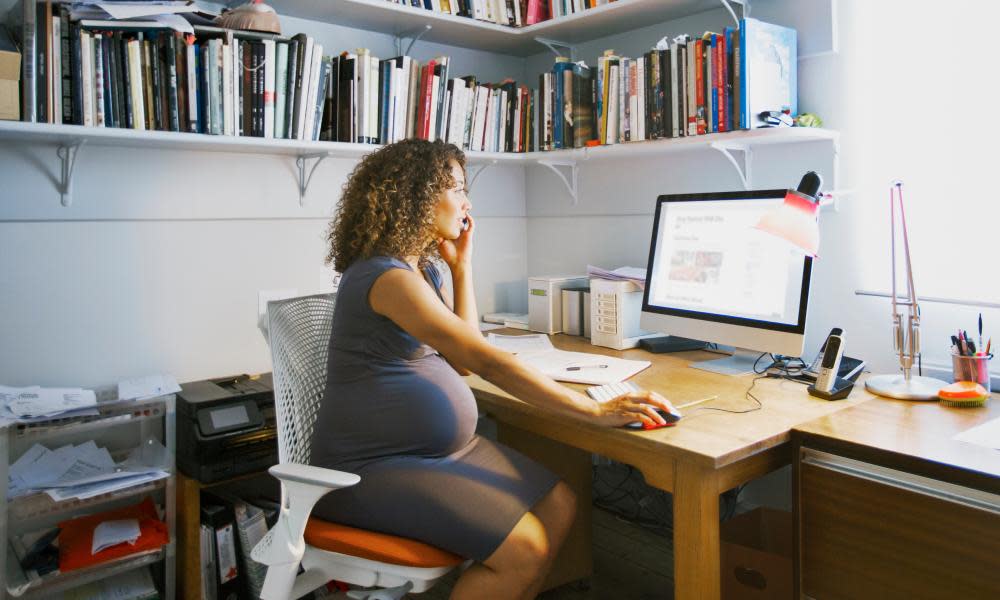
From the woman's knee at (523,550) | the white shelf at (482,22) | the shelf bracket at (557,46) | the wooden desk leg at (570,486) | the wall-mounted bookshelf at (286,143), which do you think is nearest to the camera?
the woman's knee at (523,550)

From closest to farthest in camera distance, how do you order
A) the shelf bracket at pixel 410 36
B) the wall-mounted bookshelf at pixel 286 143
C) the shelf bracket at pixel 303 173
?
the wall-mounted bookshelf at pixel 286 143
the shelf bracket at pixel 303 173
the shelf bracket at pixel 410 36

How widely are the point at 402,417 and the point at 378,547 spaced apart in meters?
0.27

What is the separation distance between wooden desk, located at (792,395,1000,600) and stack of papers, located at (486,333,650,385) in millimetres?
540

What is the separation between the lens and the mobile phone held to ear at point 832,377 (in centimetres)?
171

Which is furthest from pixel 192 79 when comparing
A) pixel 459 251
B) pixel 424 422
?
pixel 424 422

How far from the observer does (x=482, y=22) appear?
2.66m

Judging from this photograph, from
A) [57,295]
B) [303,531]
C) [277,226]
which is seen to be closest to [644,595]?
Result: [303,531]

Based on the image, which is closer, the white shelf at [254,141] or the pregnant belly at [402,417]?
the pregnant belly at [402,417]

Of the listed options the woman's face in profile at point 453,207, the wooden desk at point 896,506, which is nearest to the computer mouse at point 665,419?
the wooden desk at point 896,506

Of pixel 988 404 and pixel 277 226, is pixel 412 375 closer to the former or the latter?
pixel 277 226

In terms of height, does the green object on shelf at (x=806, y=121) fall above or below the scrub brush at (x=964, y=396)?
above

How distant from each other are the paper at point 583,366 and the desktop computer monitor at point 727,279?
0.64ft

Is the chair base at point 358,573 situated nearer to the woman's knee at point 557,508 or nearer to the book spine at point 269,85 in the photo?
the woman's knee at point 557,508

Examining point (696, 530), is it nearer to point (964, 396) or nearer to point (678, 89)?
point (964, 396)
